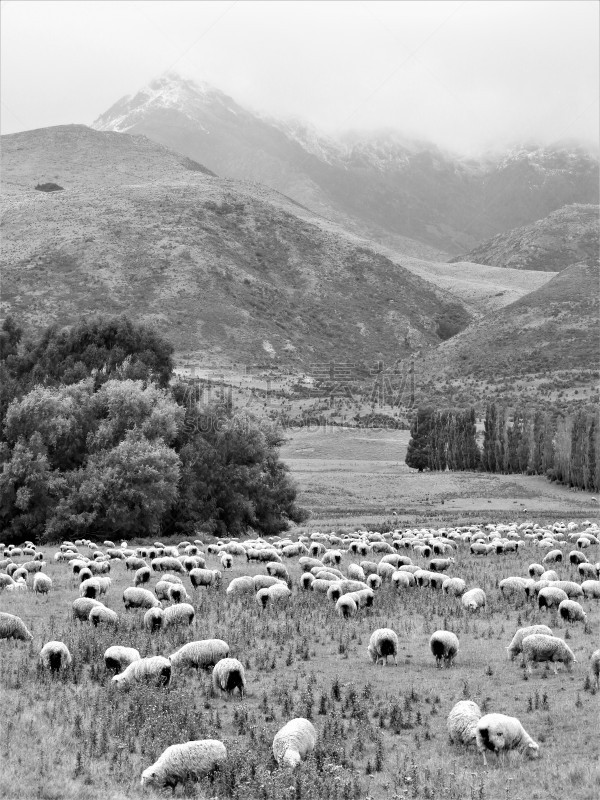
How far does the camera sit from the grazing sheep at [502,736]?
1135 centimetres

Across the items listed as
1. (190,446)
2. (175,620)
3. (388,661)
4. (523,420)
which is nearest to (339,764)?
(388,661)

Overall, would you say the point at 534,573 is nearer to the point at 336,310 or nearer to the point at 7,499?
the point at 7,499

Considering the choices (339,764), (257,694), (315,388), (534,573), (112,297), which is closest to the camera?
(339,764)

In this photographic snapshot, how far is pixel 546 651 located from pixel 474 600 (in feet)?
19.9

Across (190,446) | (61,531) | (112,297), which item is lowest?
(61,531)

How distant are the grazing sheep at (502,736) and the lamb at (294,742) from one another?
7.02 feet

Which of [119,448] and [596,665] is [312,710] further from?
[119,448]

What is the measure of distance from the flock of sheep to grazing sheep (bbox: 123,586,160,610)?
0.03 m

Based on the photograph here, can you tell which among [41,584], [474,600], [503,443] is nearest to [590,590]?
[474,600]

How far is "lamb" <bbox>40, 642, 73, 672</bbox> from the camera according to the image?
15.6m

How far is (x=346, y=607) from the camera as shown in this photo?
69.2 ft

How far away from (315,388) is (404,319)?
53.3m

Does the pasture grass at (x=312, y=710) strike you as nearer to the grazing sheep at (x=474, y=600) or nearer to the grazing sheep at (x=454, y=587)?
the grazing sheep at (x=474, y=600)

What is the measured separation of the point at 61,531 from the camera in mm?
41594
